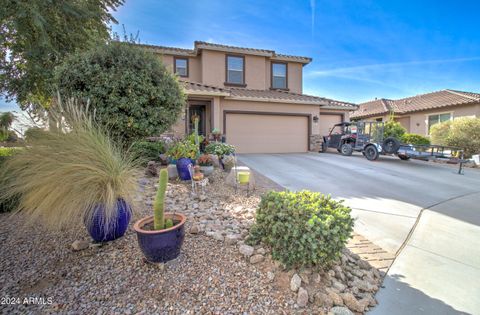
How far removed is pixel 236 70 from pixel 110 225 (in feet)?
38.3

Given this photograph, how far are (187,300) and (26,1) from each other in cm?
694

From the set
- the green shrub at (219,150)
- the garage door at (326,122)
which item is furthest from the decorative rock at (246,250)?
the garage door at (326,122)

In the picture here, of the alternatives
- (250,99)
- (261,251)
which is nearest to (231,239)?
(261,251)

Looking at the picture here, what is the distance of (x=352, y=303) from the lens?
6.24ft

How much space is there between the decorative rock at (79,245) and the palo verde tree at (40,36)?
372 cm

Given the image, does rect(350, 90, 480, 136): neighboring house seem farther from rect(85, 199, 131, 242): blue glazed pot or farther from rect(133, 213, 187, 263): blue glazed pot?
rect(85, 199, 131, 242): blue glazed pot

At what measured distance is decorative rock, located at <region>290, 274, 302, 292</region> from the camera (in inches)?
77.0

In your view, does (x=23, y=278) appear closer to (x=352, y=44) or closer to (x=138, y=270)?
(x=138, y=270)

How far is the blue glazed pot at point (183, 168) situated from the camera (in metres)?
4.68

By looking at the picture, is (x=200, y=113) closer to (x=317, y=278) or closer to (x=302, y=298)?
(x=317, y=278)

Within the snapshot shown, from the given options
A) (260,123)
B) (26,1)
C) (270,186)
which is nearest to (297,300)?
(270,186)

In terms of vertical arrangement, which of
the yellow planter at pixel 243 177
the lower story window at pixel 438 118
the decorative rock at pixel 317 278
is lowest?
the decorative rock at pixel 317 278

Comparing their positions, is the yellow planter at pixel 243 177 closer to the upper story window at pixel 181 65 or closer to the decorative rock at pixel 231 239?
the decorative rock at pixel 231 239

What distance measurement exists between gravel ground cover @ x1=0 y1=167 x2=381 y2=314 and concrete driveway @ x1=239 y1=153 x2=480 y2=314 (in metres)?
0.36
